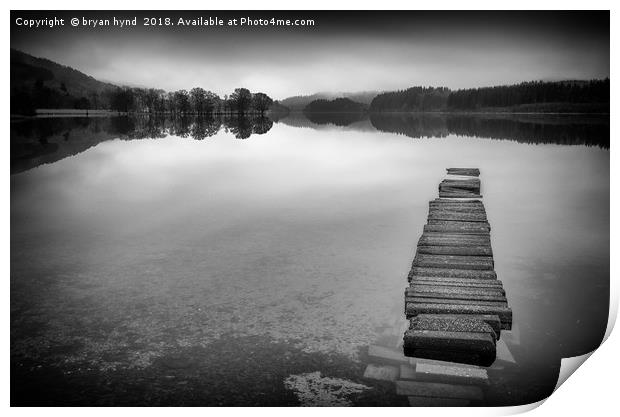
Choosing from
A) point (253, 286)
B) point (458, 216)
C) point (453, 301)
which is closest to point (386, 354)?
point (453, 301)

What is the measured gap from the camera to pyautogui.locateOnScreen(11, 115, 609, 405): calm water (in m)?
5.70

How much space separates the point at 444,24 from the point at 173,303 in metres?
4.83

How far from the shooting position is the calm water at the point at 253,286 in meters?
5.70

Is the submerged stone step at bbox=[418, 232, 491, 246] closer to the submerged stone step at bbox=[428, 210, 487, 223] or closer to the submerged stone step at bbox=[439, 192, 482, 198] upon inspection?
the submerged stone step at bbox=[428, 210, 487, 223]

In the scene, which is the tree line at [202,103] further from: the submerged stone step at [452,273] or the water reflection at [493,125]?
the submerged stone step at [452,273]

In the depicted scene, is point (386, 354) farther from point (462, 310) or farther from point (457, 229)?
point (457, 229)

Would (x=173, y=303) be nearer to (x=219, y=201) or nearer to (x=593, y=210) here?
(x=219, y=201)

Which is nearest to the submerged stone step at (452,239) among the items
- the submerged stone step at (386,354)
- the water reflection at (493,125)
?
the water reflection at (493,125)

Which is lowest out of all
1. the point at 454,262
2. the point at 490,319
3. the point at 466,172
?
the point at 490,319

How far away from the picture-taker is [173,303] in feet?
25.2

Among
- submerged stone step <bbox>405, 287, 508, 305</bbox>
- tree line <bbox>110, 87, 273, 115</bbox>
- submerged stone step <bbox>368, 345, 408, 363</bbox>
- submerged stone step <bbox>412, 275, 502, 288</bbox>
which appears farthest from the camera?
tree line <bbox>110, 87, 273, 115</bbox>

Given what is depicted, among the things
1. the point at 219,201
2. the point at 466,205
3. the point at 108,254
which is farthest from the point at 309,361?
the point at 219,201

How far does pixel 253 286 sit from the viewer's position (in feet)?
27.9

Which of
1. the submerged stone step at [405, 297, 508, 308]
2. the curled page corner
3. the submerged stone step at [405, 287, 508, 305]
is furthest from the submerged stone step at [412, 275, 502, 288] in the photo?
the curled page corner
